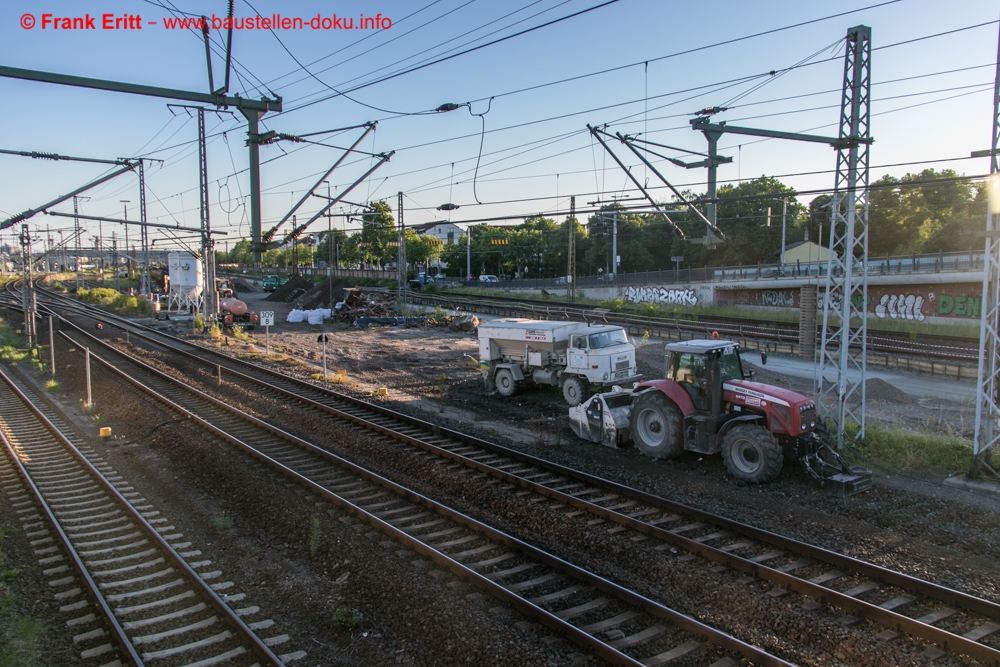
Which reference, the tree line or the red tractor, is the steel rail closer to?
the red tractor

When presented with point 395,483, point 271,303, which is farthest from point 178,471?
point 271,303

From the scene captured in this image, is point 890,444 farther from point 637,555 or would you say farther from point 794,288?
point 794,288

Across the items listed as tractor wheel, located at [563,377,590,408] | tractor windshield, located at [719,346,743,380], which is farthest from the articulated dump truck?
tractor windshield, located at [719,346,743,380]

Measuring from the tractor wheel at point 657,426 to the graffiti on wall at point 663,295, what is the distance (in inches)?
1373

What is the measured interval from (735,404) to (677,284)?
125ft

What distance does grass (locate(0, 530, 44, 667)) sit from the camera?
6207 millimetres

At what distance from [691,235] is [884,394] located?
40.7 m

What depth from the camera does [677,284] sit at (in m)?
48.2

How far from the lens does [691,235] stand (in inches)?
2277

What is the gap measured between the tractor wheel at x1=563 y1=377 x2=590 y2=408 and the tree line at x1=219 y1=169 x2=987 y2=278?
5.66m

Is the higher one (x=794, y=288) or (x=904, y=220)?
(x=904, y=220)

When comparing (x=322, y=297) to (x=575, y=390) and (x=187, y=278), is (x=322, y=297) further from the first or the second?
(x=575, y=390)

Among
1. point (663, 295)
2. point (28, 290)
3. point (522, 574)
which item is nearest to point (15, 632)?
point (522, 574)

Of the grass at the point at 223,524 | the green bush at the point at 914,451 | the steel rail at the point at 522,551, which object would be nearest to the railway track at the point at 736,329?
the green bush at the point at 914,451
